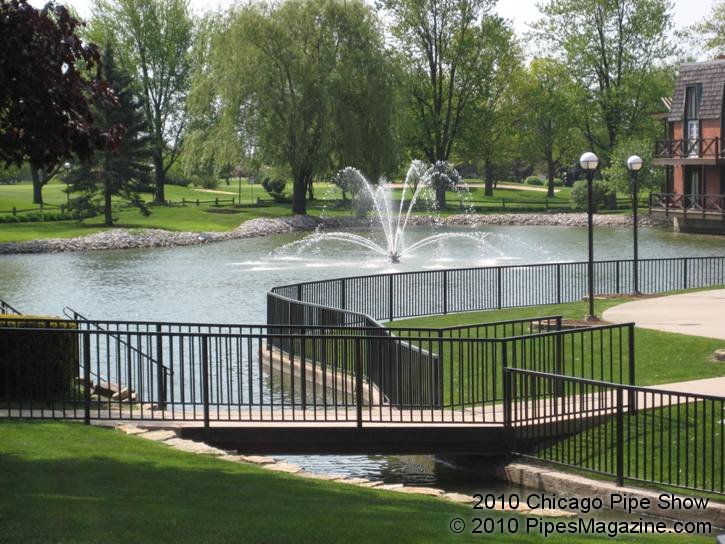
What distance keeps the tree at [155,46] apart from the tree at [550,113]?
27.2 m

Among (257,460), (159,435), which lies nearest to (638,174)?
(159,435)

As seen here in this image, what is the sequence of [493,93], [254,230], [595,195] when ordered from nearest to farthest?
[254,230] → [595,195] → [493,93]

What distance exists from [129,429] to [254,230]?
5677cm

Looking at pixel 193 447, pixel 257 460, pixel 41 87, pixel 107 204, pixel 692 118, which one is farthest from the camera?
pixel 692 118

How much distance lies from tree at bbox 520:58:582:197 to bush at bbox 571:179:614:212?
7161 mm

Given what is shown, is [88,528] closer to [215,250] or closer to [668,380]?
[668,380]

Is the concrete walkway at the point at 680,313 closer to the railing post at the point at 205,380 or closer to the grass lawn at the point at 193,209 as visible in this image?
the railing post at the point at 205,380

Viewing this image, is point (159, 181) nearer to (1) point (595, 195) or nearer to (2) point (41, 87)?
(1) point (595, 195)

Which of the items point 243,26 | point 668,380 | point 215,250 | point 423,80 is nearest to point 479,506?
point 668,380

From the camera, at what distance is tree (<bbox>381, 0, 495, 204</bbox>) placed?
86.2 m

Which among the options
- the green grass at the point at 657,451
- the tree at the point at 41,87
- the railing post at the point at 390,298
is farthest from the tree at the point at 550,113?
the tree at the point at 41,87

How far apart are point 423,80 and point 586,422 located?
249ft

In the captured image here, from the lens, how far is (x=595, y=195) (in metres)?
85.9

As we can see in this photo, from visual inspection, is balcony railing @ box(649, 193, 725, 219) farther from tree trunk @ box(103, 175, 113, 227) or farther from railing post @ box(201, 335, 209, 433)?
railing post @ box(201, 335, 209, 433)
